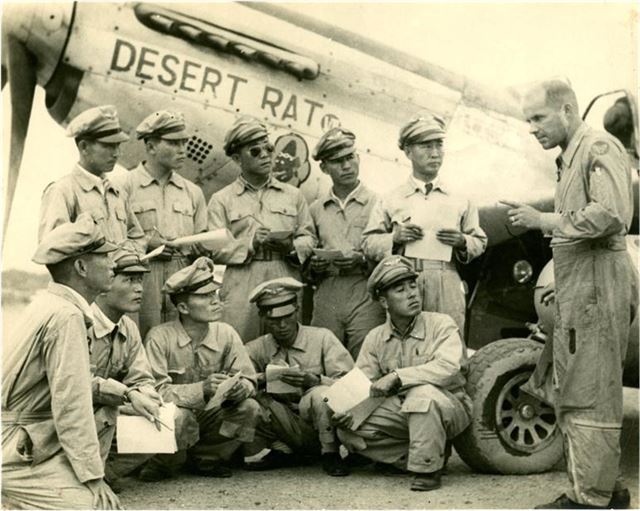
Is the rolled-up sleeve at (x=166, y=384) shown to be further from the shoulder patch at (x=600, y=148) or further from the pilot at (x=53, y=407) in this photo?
the shoulder patch at (x=600, y=148)

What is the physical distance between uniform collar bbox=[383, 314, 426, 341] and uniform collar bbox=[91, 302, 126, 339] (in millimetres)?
1538

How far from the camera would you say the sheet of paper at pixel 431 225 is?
530 centimetres

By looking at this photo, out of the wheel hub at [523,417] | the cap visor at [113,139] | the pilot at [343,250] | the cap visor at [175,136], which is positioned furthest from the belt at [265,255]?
the wheel hub at [523,417]

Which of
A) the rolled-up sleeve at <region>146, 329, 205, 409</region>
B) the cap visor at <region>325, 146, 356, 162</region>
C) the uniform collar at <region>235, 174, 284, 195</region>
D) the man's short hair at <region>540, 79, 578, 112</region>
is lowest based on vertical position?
the rolled-up sleeve at <region>146, 329, 205, 409</region>

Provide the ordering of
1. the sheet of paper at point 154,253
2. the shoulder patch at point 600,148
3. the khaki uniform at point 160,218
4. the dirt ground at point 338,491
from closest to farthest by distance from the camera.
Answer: the shoulder patch at point 600,148, the dirt ground at point 338,491, the sheet of paper at point 154,253, the khaki uniform at point 160,218

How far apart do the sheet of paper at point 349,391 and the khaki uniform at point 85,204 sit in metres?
1.45

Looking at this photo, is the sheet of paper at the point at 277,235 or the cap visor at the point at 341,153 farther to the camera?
the cap visor at the point at 341,153

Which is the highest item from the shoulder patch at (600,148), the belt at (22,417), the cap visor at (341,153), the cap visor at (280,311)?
the cap visor at (341,153)

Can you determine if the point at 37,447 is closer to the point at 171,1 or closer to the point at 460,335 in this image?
the point at 460,335

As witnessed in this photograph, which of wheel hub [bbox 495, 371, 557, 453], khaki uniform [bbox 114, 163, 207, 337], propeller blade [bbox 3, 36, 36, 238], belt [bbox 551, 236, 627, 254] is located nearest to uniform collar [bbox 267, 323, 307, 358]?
khaki uniform [bbox 114, 163, 207, 337]

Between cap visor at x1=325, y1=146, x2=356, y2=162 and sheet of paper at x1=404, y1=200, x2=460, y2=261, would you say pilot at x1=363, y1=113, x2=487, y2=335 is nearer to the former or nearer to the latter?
sheet of paper at x1=404, y1=200, x2=460, y2=261

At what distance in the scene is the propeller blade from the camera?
6.14 meters

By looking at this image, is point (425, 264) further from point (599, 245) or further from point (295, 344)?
point (599, 245)

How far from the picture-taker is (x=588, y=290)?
14.1 feet
